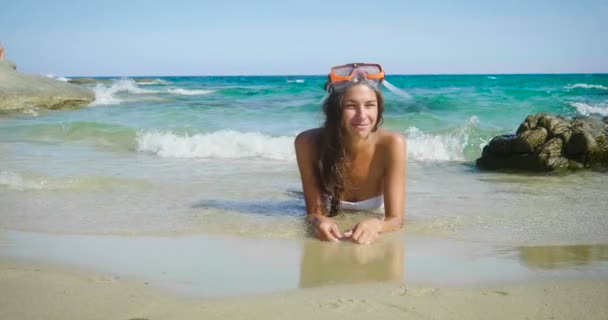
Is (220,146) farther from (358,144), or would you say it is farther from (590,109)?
(590,109)

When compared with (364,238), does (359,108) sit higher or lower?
higher

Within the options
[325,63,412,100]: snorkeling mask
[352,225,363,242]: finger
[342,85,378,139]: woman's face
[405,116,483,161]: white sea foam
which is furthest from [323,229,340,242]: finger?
[405,116,483,161]: white sea foam

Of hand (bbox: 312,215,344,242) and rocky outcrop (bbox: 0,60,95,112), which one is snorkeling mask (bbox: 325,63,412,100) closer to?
hand (bbox: 312,215,344,242)

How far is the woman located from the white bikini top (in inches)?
4.0

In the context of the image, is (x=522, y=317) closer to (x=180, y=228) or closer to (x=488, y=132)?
(x=180, y=228)

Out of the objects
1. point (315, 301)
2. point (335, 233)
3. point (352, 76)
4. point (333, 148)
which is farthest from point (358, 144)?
point (315, 301)

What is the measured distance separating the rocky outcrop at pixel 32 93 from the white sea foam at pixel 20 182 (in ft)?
42.8

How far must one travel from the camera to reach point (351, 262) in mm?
3039

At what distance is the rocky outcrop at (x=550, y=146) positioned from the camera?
24.1 feet

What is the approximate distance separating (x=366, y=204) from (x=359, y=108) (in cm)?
101

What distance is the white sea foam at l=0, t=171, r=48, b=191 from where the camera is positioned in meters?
5.50

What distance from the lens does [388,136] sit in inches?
158

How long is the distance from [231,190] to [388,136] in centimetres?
234

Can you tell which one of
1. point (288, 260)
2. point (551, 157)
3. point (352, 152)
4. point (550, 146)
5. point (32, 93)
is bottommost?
point (288, 260)
